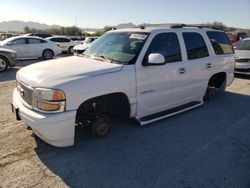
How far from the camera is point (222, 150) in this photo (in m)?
4.30

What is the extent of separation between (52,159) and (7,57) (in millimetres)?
9254

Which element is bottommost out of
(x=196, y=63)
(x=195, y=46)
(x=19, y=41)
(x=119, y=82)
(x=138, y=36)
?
(x=19, y=41)

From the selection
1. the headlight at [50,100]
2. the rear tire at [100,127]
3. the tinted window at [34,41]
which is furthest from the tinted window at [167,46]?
the tinted window at [34,41]

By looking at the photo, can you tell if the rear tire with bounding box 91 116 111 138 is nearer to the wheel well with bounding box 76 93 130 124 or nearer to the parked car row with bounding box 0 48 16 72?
the wheel well with bounding box 76 93 130 124

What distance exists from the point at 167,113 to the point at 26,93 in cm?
265

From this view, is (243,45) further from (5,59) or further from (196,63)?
(5,59)

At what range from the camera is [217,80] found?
7.39m

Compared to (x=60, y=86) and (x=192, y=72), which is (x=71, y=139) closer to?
(x=60, y=86)

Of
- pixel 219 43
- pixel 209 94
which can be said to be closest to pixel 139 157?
pixel 209 94

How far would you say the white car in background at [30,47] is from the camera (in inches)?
622

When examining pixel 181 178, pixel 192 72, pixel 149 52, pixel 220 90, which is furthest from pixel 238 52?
pixel 181 178

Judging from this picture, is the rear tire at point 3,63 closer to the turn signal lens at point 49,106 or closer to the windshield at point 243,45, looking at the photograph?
the turn signal lens at point 49,106

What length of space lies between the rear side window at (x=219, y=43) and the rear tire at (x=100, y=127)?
11.2 feet

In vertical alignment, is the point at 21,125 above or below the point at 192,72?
below
